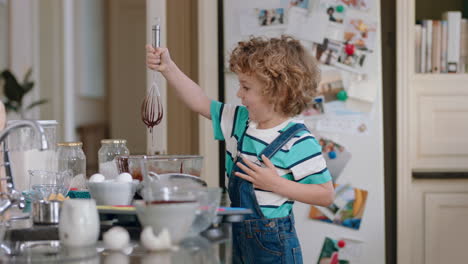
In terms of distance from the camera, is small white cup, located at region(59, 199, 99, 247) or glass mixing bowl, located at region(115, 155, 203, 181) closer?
small white cup, located at region(59, 199, 99, 247)

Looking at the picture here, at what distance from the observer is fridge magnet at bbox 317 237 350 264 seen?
3041 millimetres

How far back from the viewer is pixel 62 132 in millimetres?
5602

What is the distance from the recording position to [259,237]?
5.28 ft

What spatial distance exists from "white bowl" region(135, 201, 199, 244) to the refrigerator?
203 centimetres

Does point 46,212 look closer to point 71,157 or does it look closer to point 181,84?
point 71,157

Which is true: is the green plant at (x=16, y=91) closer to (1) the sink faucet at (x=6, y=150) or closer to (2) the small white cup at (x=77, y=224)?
(1) the sink faucet at (x=6, y=150)

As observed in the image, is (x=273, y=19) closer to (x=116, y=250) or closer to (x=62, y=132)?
(x=116, y=250)

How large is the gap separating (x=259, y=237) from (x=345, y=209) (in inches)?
59.0

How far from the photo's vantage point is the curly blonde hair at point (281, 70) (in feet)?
5.74

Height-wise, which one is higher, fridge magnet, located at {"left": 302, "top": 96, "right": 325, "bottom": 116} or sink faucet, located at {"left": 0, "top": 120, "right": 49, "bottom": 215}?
fridge magnet, located at {"left": 302, "top": 96, "right": 325, "bottom": 116}

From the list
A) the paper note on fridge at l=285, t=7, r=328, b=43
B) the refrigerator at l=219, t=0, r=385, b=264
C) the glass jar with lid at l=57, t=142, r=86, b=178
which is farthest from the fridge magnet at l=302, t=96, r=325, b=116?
the glass jar with lid at l=57, t=142, r=86, b=178

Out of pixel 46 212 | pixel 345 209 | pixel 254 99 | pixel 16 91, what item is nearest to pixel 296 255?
pixel 254 99

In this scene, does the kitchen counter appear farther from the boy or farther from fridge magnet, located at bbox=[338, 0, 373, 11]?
fridge magnet, located at bbox=[338, 0, 373, 11]

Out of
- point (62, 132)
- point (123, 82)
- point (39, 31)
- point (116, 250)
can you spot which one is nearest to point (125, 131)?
point (123, 82)
